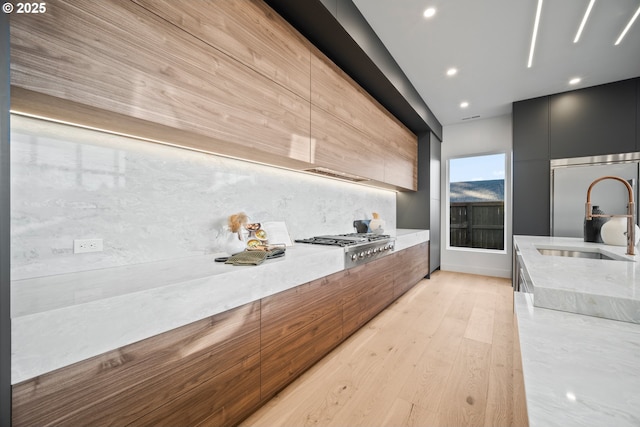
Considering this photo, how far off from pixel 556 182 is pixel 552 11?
235 cm

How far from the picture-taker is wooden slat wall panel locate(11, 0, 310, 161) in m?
0.84

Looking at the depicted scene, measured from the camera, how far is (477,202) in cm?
484

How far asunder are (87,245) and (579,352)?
1.80 meters

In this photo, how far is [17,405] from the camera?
2.20 feet

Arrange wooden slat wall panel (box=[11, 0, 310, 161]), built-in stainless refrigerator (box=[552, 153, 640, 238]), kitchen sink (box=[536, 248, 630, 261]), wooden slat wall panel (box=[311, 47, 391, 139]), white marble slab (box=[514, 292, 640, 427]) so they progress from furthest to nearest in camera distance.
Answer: built-in stainless refrigerator (box=[552, 153, 640, 238]) → wooden slat wall panel (box=[311, 47, 391, 139]) → kitchen sink (box=[536, 248, 630, 261]) → wooden slat wall panel (box=[11, 0, 310, 161]) → white marble slab (box=[514, 292, 640, 427])

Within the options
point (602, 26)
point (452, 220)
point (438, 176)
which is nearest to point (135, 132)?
point (602, 26)

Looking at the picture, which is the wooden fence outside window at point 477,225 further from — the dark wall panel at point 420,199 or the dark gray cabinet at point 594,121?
the dark gray cabinet at point 594,121

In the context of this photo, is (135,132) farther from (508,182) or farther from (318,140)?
(508,182)

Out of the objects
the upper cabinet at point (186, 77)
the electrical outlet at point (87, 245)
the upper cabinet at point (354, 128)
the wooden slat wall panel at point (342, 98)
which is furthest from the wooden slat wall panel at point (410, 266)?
the electrical outlet at point (87, 245)

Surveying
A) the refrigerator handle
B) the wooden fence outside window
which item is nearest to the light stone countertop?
the refrigerator handle

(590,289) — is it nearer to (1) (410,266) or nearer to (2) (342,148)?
(2) (342,148)

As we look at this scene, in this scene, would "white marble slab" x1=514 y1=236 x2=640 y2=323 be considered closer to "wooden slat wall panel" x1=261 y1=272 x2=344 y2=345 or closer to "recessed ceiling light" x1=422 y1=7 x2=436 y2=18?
"wooden slat wall panel" x1=261 y1=272 x2=344 y2=345

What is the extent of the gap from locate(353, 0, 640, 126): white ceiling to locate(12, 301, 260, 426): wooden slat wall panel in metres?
2.60

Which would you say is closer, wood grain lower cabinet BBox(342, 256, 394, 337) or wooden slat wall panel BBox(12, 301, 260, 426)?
wooden slat wall panel BBox(12, 301, 260, 426)
